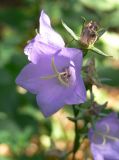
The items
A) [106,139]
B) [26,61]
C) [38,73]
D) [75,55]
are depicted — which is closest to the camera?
[75,55]

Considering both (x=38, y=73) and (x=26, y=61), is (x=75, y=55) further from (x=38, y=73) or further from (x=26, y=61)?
(x=26, y=61)

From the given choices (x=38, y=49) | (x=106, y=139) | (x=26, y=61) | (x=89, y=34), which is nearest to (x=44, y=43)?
(x=38, y=49)

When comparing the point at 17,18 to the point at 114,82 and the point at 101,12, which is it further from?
the point at 114,82

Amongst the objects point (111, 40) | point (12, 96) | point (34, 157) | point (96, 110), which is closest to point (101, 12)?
point (111, 40)

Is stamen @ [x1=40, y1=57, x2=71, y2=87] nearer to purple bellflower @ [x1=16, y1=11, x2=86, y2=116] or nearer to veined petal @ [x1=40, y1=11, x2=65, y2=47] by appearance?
purple bellflower @ [x1=16, y1=11, x2=86, y2=116]

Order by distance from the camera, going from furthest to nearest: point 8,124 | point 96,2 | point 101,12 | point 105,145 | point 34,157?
point 101,12, point 96,2, point 8,124, point 34,157, point 105,145

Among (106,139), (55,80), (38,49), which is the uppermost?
(38,49)

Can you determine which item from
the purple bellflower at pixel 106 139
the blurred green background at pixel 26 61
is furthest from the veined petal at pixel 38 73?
the blurred green background at pixel 26 61

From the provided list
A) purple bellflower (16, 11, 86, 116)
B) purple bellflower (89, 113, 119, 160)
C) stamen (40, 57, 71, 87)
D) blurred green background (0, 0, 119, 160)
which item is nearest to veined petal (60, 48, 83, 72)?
purple bellflower (16, 11, 86, 116)
